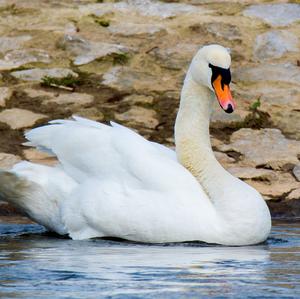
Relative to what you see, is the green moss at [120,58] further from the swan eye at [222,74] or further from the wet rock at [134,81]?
the swan eye at [222,74]

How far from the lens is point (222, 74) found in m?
8.80

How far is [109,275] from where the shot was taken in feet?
22.7

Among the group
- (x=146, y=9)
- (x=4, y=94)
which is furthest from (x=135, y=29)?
(x=4, y=94)

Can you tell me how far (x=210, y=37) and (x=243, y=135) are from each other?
224 cm

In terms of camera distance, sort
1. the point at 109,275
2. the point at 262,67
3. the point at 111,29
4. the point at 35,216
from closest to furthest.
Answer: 1. the point at 109,275
2. the point at 35,216
3. the point at 262,67
4. the point at 111,29

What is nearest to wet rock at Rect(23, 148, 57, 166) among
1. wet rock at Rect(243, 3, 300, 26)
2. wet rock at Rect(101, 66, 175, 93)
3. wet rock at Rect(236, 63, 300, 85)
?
wet rock at Rect(101, 66, 175, 93)

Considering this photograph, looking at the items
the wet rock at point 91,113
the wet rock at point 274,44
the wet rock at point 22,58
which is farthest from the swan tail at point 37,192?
the wet rock at point 274,44

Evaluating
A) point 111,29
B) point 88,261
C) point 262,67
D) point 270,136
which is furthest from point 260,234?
point 111,29

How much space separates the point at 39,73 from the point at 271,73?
2.25 metres

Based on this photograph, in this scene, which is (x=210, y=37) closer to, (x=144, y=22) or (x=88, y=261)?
(x=144, y=22)

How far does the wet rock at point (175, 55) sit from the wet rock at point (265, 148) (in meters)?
1.54

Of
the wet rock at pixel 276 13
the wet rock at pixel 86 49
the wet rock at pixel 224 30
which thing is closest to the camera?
the wet rock at pixel 86 49

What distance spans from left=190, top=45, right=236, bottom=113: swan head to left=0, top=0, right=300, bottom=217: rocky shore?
157 centimetres

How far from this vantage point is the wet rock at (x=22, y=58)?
504 inches
